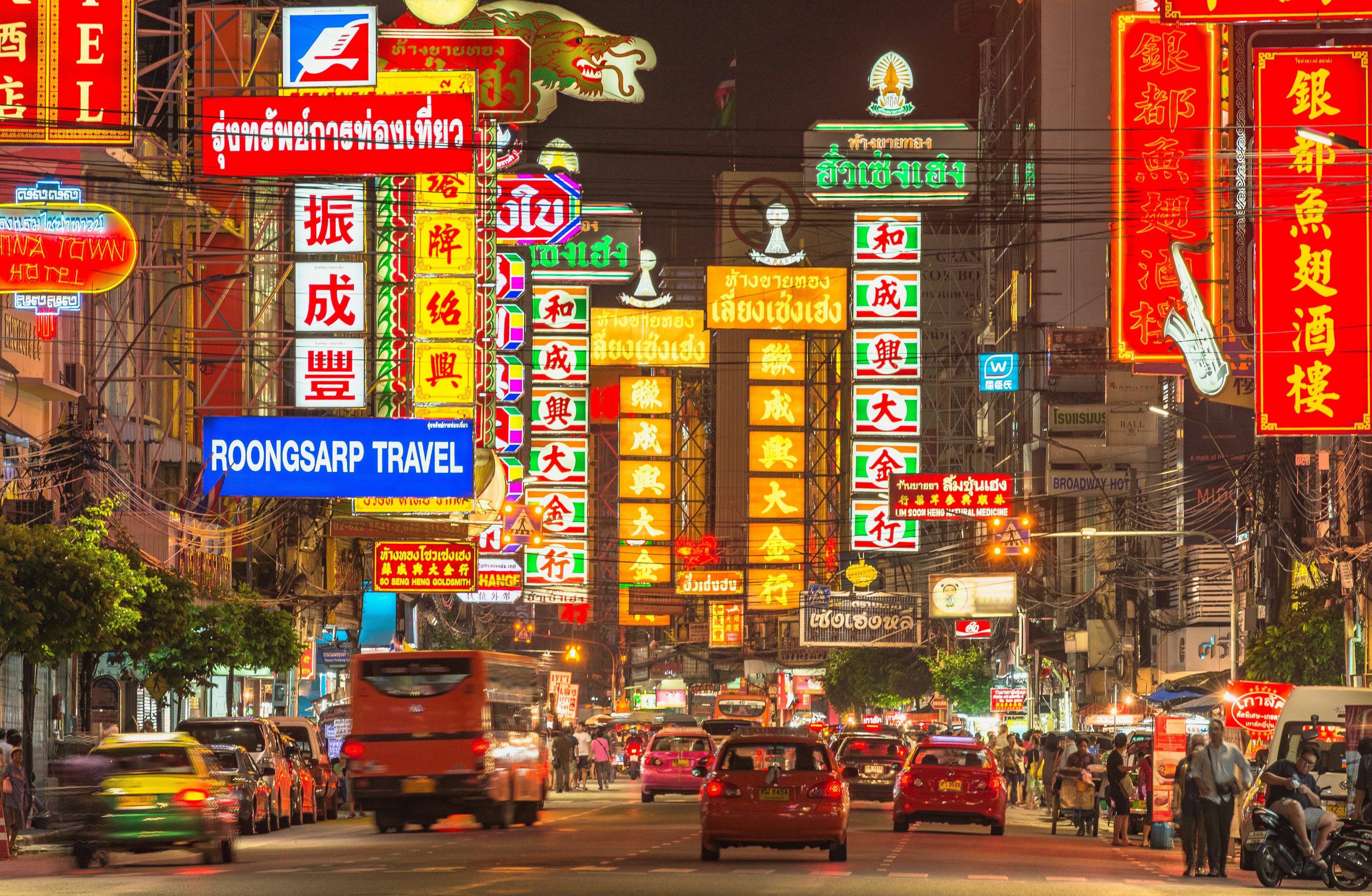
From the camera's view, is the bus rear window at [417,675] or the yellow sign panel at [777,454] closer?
the bus rear window at [417,675]

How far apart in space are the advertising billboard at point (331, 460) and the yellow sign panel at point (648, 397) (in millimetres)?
50686

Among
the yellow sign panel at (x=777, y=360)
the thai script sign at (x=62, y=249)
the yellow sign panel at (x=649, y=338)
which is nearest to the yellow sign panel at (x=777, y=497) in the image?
the yellow sign panel at (x=777, y=360)

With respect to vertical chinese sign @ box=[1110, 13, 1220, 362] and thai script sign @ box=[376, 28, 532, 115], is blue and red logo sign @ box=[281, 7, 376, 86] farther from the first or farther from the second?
vertical chinese sign @ box=[1110, 13, 1220, 362]

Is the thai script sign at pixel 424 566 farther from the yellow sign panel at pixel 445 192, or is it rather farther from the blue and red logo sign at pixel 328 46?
the blue and red logo sign at pixel 328 46

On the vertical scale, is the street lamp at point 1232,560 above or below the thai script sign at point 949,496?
below

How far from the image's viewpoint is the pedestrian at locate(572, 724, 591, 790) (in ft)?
188

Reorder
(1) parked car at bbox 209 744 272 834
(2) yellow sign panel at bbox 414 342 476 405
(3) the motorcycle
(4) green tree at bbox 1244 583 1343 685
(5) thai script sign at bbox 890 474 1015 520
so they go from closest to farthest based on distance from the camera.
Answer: (3) the motorcycle
(1) parked car at bbox 209 744 272 834
(4) green tree at bbox 1244 583 1343 685
(2) yellow sign panel at bbox 414 342 476 405
(5) thai script sign at bbox 890 474 1015 520

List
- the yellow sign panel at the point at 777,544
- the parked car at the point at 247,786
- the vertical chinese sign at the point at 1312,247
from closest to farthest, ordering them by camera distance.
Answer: the parked car at the point at 247,786
the vertical chinese sign at the point at 1312,247
the yellow sign panel at the point at 777,544

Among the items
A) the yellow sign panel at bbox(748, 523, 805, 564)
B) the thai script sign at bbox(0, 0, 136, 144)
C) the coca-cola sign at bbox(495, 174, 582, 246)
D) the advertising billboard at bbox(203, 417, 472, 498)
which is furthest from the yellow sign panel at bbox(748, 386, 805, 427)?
the thai script sign at bbox(0, 0, 136, 144)

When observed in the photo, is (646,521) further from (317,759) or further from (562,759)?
(317,759)

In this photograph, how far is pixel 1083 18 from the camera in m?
96.3

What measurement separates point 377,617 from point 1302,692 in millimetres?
52605

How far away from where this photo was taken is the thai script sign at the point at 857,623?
264ft

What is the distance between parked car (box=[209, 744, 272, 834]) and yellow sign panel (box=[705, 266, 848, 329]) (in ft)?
162
